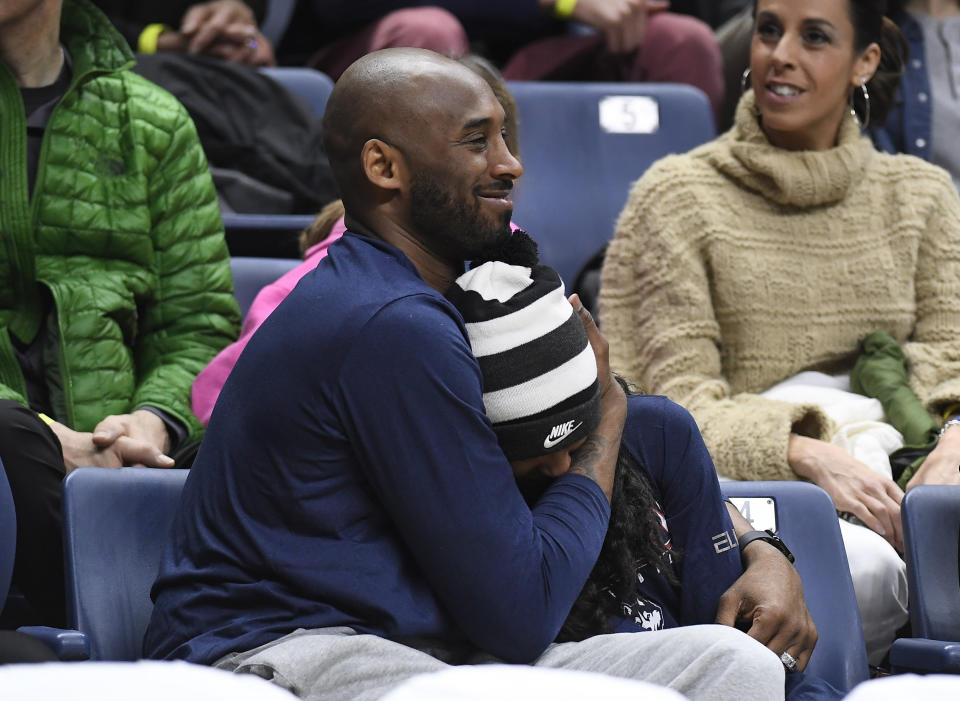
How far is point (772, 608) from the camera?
1709 mm

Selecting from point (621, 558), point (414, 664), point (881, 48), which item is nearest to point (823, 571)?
point (621, 558)

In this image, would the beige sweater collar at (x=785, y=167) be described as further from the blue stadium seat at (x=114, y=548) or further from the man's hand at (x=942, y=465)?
the blue stadium seat at (x=114, y=548)

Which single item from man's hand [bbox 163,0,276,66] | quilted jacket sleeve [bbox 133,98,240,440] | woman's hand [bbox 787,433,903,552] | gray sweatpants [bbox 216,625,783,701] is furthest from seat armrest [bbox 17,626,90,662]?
man's hand [bbox 163,0,276,66]

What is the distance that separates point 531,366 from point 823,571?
666mm

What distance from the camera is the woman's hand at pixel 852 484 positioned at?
8.00 ft

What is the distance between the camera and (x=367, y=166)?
168 centimetres

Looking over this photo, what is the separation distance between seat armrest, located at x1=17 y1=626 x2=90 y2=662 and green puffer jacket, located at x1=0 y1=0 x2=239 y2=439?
2.47 feet

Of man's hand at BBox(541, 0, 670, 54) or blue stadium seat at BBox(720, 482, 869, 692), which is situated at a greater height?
man's hand at BBox(541, 0, 670, 54)

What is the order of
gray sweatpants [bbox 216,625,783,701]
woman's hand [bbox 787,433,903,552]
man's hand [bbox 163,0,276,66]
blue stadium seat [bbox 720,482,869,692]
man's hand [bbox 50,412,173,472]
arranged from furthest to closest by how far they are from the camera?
man's hand [bbox 163,0,276,66], woman's hand [bbox 787,433,903,552], man's hand [bbox 50,412,173,472], blue stadium seat [bbox 720,482,869,692], gray sweatpants [bbox 216,625,783,701]

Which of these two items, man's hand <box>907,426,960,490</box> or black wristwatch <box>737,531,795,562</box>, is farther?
man's hand <box>907,426,960,490</box>

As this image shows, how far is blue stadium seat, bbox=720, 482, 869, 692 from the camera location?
195 cm

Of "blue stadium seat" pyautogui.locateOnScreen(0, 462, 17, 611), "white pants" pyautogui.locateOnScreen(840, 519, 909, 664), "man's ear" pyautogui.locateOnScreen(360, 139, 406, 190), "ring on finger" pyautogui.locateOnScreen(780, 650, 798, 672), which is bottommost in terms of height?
"white pants" pyautogui.locateOnScreen(840, 519, 909, 664)

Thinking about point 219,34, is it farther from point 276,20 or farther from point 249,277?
point 249,277

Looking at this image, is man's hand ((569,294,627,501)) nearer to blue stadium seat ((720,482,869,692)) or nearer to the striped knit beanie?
the striped knit beanie
